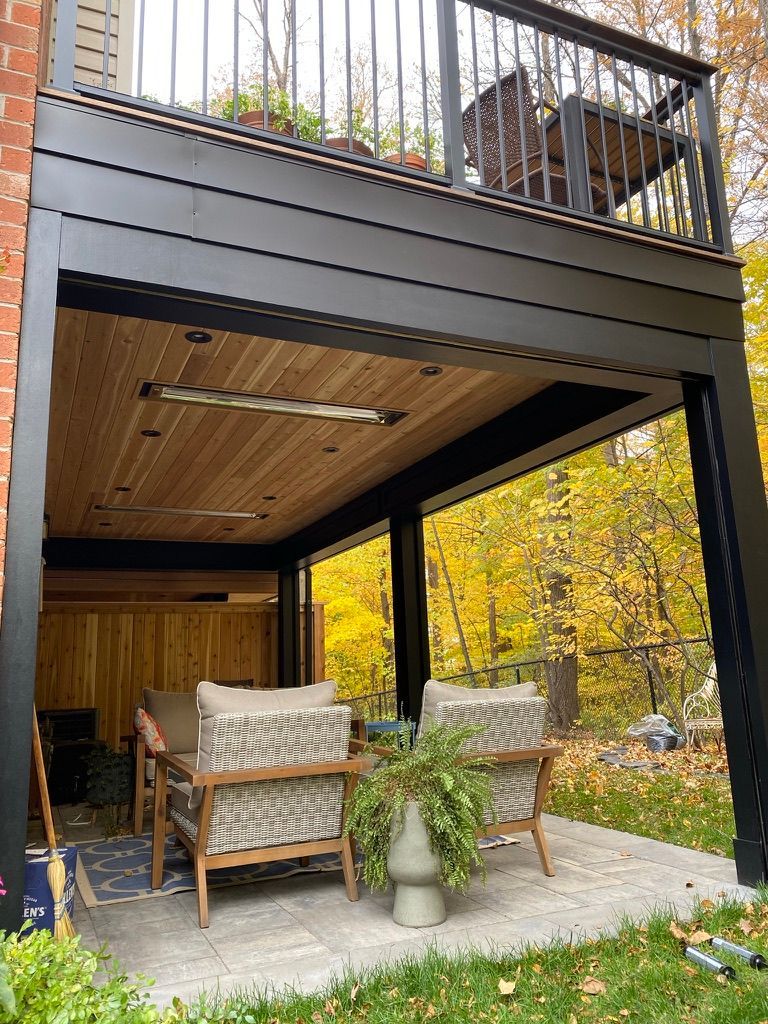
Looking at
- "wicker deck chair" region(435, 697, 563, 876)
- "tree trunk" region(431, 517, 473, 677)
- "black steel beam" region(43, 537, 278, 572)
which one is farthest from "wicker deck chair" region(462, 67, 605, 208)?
"tree trunk" region(431, 517, 473, 677)

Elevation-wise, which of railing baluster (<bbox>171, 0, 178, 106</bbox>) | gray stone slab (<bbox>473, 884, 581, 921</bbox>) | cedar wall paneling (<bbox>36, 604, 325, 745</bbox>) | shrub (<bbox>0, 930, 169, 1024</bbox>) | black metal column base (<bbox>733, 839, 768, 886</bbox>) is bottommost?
gray stone slab (<bbox>473, 884, 581, 921</bbox>)

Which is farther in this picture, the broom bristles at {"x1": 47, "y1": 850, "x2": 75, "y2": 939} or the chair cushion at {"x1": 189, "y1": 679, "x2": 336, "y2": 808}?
the chair cushion at {"x1": 189, "y1": 679, "x2": 336, "y2": 808}

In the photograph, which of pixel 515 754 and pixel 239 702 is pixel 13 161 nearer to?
pixel 239 702

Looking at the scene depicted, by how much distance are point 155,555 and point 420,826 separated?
6.21 m

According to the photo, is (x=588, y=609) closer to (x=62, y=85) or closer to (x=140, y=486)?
(x=140, y=486)

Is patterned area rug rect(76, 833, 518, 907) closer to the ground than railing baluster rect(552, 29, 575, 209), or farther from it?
closer to the ground

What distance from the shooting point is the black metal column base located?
3283 mm

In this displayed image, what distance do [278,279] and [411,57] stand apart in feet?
15.7

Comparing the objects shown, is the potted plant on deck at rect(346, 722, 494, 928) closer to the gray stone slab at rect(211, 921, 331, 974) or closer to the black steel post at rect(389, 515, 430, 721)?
the gray stone slab at rect(211, 921, 331, 974)

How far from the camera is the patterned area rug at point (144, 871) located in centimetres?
367

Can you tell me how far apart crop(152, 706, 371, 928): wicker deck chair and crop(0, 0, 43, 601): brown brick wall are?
60.4 inches

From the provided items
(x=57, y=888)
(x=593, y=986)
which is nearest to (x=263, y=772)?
(x=57, y=888)

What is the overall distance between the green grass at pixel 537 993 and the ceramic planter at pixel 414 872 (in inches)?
15.1

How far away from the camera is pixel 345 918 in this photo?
10.5ft
